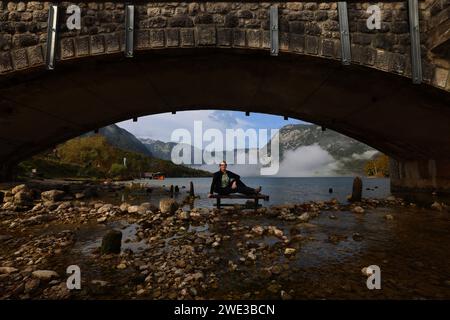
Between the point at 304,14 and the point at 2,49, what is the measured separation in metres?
11.6

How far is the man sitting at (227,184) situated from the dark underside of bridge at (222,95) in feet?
15.4

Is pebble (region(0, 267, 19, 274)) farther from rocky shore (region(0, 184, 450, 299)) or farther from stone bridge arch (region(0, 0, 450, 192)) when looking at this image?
stone bridge arch (region(0, 0, 450, 192))

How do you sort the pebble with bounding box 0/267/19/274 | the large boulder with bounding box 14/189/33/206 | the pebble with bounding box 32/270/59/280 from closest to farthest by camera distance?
1. the pebble with bounding box 32/270/59/280
2. the pebble with bounding box 0/267/19/274
3. the large boulder with bounding box 14/189/33/206

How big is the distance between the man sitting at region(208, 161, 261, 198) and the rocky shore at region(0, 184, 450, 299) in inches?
101

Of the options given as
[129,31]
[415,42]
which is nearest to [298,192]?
[415,42]

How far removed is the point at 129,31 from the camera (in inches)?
360

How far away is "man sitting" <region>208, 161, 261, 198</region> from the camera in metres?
13.3

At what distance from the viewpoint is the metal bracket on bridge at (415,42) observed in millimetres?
9234

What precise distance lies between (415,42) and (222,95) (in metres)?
9.07

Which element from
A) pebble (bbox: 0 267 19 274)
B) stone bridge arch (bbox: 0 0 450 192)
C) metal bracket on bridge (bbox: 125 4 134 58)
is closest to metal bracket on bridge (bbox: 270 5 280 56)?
stone bridge arch (bbox: 0 0 450 192)

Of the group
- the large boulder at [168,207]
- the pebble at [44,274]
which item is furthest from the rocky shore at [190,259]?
the large boulder at [168,207]

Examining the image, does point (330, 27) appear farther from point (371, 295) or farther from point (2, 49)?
point (2, 49)

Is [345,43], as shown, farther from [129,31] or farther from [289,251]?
[129,31]

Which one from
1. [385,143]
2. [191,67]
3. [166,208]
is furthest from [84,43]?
[385,143]
